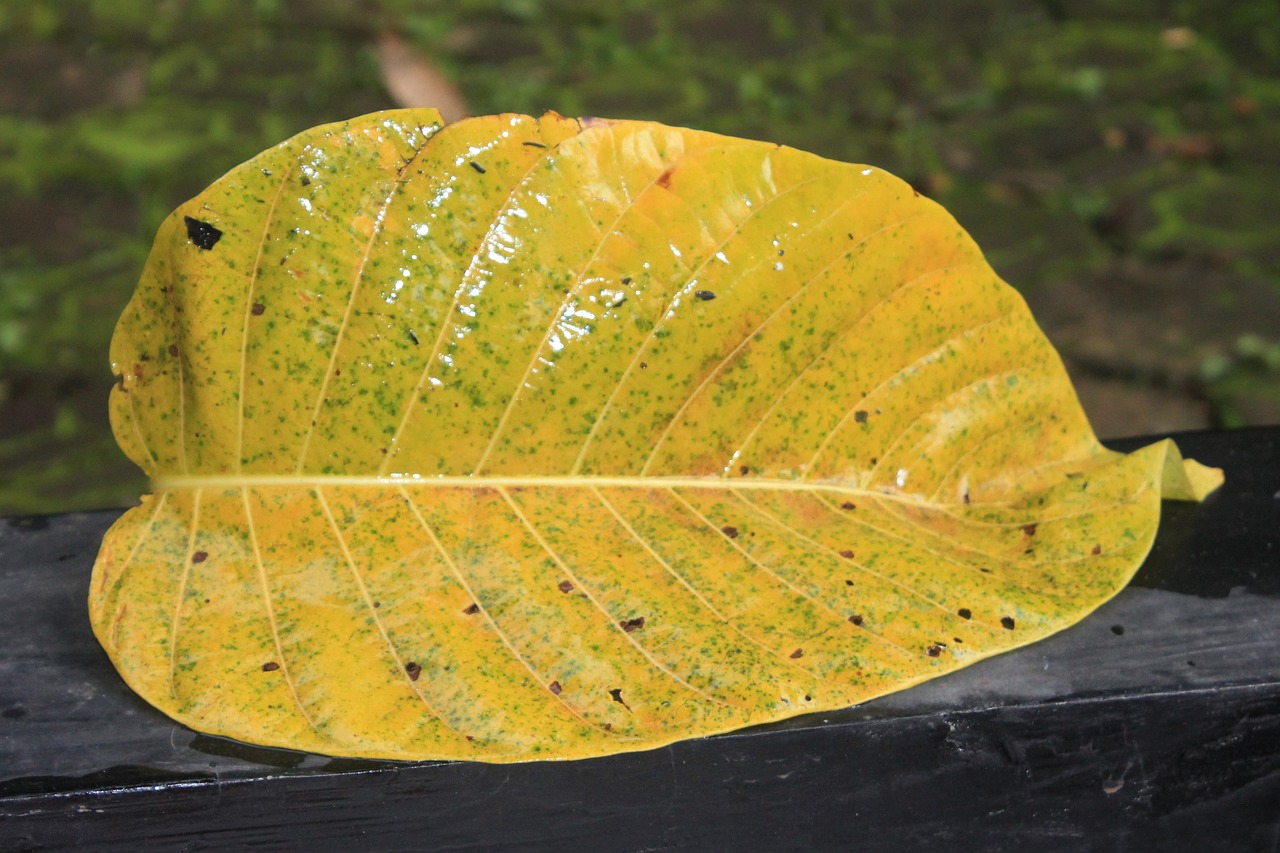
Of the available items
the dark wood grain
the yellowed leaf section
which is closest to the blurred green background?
the dark wood grain

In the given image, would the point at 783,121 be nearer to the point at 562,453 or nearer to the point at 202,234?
the point at 562,453

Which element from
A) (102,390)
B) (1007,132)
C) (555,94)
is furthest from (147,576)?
(1007,132)

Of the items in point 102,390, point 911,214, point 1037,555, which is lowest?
point 102,390

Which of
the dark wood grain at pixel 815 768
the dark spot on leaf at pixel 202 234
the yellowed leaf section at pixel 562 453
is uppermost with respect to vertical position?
the dark spot on leaf at pixel 202 234

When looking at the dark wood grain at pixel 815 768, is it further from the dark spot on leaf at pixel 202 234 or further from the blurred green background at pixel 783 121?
the blurred green background at pixel 783 121

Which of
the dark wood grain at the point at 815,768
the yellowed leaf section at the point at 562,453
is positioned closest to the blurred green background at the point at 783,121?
the dark wood grain at the point at 815,768

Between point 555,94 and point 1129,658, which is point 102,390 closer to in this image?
point 555,94
